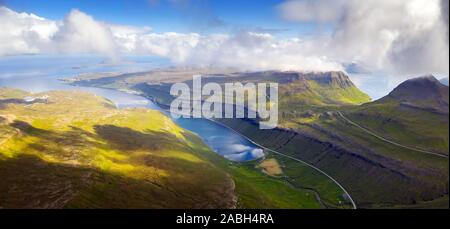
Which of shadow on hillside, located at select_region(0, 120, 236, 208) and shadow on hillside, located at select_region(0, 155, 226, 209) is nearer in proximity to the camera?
shadow on hillside, located at select_region(0, 155, 226, 209)

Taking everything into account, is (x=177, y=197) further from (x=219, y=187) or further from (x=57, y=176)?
(x=57, y=176)

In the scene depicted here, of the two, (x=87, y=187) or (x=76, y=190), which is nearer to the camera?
(x=76, y=190)

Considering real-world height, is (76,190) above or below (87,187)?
above

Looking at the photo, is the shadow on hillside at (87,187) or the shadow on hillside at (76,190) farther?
the shadow on hillside at (87,187)
